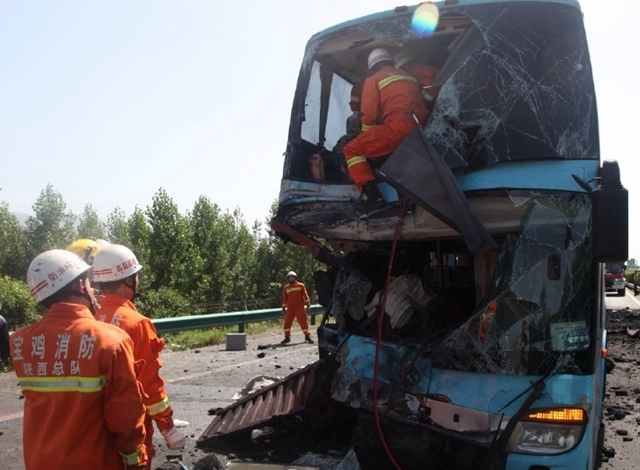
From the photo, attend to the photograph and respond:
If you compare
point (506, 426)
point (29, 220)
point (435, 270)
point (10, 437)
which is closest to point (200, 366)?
point (10, 437)

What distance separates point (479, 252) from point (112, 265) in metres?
2.09

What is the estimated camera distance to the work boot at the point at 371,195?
391 centimetres

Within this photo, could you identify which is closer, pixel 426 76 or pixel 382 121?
pixel 382 121

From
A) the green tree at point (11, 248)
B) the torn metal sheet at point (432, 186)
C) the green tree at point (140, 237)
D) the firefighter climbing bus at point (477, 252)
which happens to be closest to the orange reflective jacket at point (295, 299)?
the firefighter climbing bus at point (477, 252)

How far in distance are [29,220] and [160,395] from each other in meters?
63.4

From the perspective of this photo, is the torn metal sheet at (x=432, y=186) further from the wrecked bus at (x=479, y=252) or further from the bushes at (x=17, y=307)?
the bushes at (x=17, y=307)

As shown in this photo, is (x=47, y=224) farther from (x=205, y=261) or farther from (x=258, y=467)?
(x=258, y=467)

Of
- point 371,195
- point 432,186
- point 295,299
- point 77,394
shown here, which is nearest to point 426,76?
point 371,195

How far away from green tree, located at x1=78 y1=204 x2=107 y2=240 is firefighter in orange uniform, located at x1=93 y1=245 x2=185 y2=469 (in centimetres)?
6712

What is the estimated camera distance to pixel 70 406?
2.52 metres

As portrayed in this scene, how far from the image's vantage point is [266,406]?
4.67 metres

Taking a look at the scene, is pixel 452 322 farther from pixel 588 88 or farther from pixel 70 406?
pixel 70 406

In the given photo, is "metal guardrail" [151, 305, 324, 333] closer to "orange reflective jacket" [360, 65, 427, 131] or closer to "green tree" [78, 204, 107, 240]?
"orange reflective jacket" [360, 65, 427, 131]

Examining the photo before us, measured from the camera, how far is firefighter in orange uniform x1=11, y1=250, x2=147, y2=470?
2504mm
